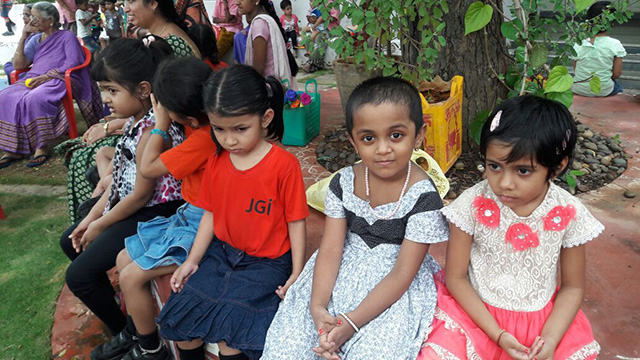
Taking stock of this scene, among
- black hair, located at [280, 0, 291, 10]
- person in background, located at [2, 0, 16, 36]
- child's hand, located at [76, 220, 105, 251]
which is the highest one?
child's hand, located at [76, 220, 105, 251]

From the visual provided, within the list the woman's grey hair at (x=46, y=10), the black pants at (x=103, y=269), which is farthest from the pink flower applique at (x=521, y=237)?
the woman's grey hair at (x=46, y=10)

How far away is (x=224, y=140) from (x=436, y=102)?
2012mm

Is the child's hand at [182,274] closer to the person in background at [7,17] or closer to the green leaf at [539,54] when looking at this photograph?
the green leaf at [539,54]

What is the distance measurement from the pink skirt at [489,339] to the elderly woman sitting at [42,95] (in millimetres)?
4849

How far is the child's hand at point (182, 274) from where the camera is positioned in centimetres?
190

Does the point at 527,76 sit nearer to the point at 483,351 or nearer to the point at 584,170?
the point at 584,170

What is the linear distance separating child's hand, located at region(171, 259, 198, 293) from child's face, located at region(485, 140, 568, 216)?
1182 mm

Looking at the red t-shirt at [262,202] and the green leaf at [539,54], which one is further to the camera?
the green leaf at [539,54]

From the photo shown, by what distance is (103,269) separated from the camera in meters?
2.15

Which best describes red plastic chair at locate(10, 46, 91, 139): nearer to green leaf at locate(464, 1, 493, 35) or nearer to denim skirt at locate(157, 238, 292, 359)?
denim skirt at locate(157, 238, 292, 359)

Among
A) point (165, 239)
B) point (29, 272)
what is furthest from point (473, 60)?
point (29, 272)

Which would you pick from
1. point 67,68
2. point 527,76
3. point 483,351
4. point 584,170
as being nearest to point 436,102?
point 527,76

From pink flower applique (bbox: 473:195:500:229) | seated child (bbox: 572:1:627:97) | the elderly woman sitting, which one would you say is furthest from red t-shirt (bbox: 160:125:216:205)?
seated child (bbox: 572:1:627:97)

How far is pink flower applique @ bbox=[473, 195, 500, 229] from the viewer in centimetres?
157
